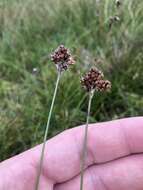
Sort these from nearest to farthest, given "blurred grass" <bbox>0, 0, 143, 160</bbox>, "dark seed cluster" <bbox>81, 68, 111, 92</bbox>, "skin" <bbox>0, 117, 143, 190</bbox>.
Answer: "dark seed cluster" <bbox>81, 68, 111, 92</bbox>, "skin" <bbox>0, 117, 143, 190</bbox>, "blurred grass" <bbox>0, 0, 143, 160</bbox>

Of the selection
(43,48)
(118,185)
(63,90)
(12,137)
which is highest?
(43,48)

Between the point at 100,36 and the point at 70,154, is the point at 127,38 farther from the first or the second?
the point at 70,154

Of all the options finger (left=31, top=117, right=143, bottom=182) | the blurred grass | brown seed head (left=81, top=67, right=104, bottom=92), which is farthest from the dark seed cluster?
the blurred grass

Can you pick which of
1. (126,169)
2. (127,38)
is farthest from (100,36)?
(126,169)

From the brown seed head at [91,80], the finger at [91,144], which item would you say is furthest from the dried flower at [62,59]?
the finger at [91,144]

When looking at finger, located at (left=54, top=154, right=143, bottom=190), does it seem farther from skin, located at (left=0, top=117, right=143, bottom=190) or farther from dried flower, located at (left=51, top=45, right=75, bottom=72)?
dried flower, located at (left=51, top=45, right=75, bottom=72)

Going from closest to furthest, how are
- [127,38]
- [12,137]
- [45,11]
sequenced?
[12,137], [127,38], [45,11]

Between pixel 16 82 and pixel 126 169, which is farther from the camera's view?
pixel 16 82

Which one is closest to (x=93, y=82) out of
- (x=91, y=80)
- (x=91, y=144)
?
(x=91, y=80)
